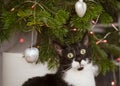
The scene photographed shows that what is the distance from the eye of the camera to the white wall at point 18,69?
43.8 inches

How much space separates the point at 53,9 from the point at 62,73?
29 centimetres

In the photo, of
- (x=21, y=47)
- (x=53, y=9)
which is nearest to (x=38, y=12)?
(x=53, y=9)

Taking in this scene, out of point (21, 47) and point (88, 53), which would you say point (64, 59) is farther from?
point (21, 47)

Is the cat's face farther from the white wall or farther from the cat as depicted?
the white wall

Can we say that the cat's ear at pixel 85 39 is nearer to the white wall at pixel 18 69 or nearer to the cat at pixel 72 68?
the cat at pixel 72 68

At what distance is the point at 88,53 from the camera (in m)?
1.03

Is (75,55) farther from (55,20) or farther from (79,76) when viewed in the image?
(55,20)

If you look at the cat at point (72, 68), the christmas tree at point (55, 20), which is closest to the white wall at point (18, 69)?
the cat at point (72, 68)

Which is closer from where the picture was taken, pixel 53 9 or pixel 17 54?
pixel 53 9

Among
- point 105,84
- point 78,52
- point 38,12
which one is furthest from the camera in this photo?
point 105,84

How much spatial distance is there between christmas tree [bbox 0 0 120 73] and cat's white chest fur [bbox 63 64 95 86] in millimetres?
86

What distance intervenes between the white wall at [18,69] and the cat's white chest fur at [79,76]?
111 millimetres

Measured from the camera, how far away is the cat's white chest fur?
3.42ft

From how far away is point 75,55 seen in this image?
1003 mm
